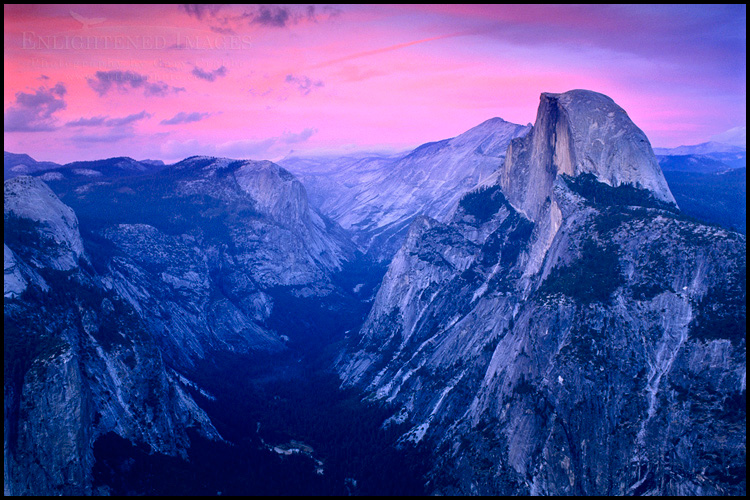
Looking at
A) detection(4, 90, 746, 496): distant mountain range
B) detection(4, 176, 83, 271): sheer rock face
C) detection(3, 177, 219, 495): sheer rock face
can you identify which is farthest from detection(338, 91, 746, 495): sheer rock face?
detection(4, 176, 83, 271): sheer rock face

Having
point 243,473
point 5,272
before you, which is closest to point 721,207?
point 243,473

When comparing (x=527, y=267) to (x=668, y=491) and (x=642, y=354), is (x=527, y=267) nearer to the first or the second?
(x=642, y=354)

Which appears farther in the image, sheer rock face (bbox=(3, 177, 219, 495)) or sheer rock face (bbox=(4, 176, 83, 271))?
sheer rock face (bbox=(4, 176, 83, 271))

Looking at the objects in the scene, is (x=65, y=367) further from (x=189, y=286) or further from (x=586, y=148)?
(x=586, y=148)

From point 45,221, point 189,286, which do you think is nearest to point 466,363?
point 45,221

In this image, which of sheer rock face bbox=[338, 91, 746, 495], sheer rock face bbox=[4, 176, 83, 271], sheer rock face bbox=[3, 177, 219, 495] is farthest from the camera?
sheer rock face bbox=[4, 176, 83, 271]

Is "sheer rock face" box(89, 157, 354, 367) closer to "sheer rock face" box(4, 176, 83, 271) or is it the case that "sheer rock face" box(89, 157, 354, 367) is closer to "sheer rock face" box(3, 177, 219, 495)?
"sheer rock face" box(4, 176, 83, 271)
